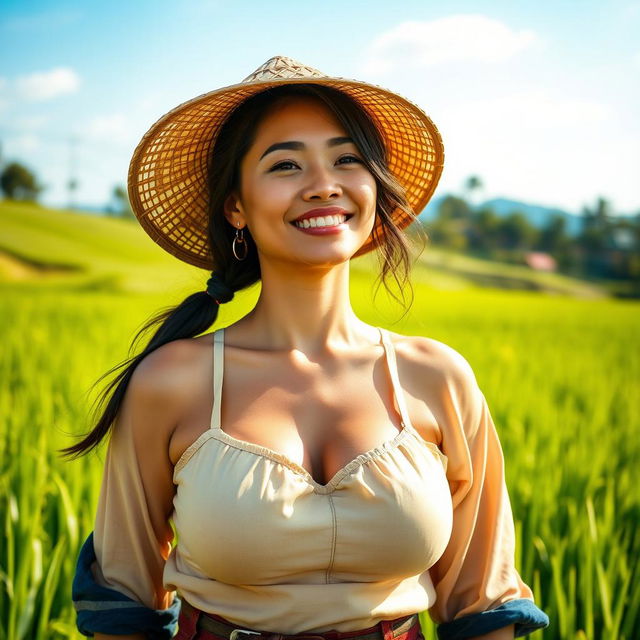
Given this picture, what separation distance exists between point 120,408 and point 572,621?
1.21 meters

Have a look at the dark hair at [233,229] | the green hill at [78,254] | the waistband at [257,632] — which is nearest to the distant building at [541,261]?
the green hill at [78,254]

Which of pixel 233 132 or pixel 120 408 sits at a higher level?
pixel 233 132

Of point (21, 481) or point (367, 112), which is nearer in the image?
point (367, 112)

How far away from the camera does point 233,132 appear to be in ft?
4.84

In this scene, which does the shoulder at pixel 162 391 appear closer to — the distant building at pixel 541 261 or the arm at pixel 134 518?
the arm at pixel 134 518

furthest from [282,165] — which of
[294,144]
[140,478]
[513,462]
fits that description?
[513,462]

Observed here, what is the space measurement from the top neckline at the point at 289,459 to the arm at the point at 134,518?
0.08 metres

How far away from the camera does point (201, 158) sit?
1605 millimetres


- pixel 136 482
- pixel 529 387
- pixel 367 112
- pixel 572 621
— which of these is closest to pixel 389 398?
pixel 136 482

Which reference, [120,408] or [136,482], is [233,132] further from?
[136,482]

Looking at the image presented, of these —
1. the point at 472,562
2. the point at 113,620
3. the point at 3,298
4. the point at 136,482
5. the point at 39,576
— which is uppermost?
the point at 136,482

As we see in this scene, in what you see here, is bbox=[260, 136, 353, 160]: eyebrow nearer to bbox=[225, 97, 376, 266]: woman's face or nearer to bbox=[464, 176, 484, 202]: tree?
bbox=[225, 97, 376, 266]: woman's face

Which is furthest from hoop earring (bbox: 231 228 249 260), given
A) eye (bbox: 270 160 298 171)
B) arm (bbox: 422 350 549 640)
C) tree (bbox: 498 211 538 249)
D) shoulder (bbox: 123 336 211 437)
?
tree (bbox: 498 211 538 249)

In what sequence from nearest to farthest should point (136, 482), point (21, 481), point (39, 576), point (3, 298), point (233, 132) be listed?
point (136, 482), point (233, 132), point (39, 576), point (21, 481), point (3, 298)
